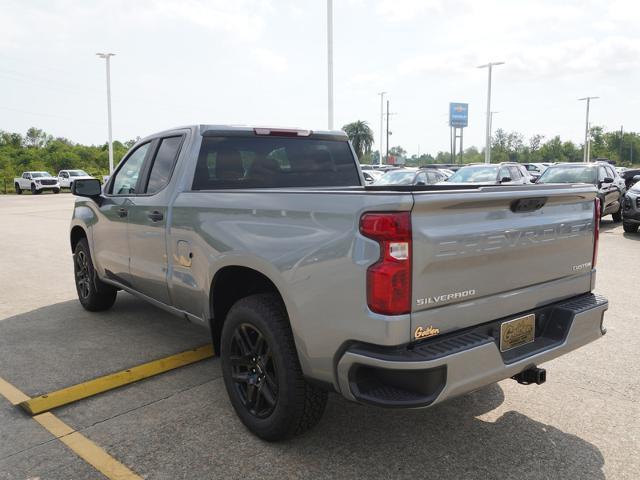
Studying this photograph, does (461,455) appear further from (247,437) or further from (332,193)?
(332,193)

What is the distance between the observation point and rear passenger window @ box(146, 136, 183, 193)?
4.40 meters

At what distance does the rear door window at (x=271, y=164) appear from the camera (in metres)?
4.23

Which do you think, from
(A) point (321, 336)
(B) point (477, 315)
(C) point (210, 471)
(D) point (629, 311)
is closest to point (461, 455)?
(B) point (477, 315)

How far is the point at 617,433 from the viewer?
3293mm

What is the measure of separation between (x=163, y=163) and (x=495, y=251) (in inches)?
112

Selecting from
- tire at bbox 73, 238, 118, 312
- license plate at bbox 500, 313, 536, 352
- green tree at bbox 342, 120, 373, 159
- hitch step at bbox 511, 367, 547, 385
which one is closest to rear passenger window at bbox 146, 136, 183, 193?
tire at bbox 73, 238, 118, 312

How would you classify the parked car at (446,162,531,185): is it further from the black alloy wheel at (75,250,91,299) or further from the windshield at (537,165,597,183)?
the black alloy wheel at (75,250,91,299)

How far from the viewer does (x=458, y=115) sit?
93.9m

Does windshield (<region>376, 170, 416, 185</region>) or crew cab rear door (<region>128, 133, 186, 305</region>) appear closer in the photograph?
crew cab rear door (<region>128, 133, 186, 305</region>)

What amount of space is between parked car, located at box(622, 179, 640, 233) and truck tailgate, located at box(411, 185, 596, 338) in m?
10.5

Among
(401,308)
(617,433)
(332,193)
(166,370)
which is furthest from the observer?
(166,370)

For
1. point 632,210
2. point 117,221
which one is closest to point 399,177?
point 632,210

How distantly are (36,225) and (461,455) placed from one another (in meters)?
16.6

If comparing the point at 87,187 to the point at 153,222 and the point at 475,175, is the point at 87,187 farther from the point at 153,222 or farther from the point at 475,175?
the point at 475,175
